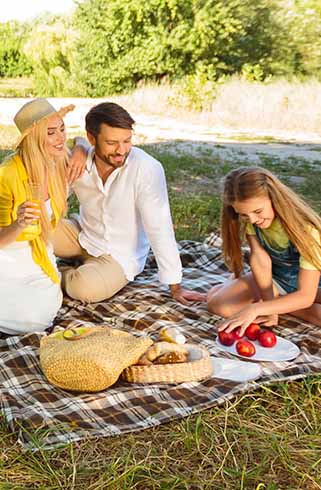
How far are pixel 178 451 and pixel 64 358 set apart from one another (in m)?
0.64

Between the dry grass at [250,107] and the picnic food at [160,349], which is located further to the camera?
the dry grass at [250,107]

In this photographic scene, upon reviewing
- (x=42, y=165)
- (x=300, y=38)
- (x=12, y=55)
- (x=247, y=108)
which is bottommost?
(x=12, y=55)

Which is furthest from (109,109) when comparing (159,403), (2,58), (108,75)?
(2,58)

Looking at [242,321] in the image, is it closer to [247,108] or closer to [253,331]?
[253,331]

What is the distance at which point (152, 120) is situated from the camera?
1316cm

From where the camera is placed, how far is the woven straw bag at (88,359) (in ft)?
9.20

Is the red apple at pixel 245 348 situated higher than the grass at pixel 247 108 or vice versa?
the red apple at pixel 245 348

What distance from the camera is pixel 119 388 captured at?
9.49ft

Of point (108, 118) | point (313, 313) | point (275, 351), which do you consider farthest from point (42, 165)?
point (313, 313)

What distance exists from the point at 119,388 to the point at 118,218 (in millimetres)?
1359

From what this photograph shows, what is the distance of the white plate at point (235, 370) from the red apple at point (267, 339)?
0.21 metres

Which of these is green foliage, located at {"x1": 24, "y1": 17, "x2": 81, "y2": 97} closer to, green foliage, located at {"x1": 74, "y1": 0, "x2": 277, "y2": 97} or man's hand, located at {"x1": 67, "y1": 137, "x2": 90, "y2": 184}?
green foliage, located at {"x1": 74, "y1": 0, "x2": 277, "y2": 97}

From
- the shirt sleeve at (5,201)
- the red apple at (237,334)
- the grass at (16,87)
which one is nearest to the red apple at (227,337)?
the red apple at (237,334)

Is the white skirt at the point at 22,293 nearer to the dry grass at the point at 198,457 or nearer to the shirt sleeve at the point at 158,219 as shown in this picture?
the shirt sleeve at the point at 158,219
